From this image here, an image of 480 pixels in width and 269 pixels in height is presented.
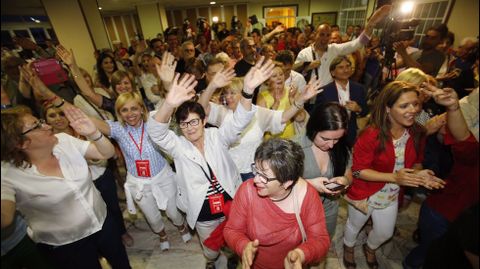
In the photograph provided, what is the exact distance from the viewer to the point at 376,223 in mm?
2123

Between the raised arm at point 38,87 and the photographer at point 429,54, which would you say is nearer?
the photographer at point 429,54

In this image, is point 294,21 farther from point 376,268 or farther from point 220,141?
point 376,268

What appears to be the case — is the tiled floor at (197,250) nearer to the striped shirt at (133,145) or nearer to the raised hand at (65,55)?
the striped shirt at (133,145)

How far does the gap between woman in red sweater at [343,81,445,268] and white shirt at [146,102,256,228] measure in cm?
101

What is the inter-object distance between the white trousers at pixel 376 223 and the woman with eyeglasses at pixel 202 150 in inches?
48.4

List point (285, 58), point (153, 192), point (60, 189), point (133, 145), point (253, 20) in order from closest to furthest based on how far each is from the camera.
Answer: point (60, 189) < point (133, 145) < point (153, 192) < point (285, 58) < point (253, 20)

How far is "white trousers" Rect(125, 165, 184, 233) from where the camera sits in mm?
2344

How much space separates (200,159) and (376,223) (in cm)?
170

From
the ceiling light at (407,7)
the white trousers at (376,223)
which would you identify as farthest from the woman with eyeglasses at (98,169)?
the ceiling light at (407,7)

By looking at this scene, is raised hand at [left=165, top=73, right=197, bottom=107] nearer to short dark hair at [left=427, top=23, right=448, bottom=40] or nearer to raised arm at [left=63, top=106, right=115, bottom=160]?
raised arm at [left=63, top=106, right=115, bottom=160]

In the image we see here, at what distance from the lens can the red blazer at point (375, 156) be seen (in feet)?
6.15

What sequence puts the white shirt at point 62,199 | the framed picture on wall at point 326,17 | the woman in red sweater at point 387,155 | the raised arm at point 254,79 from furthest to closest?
1. the framed picture on wall at point 326,17
2. the raised arm at point 254,79
3. the woman in red sweater at point 387,155
4. the white shirt at point 62,199

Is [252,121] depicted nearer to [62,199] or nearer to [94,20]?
[94,20]

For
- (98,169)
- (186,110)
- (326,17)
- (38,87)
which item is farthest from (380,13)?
(98,169)
